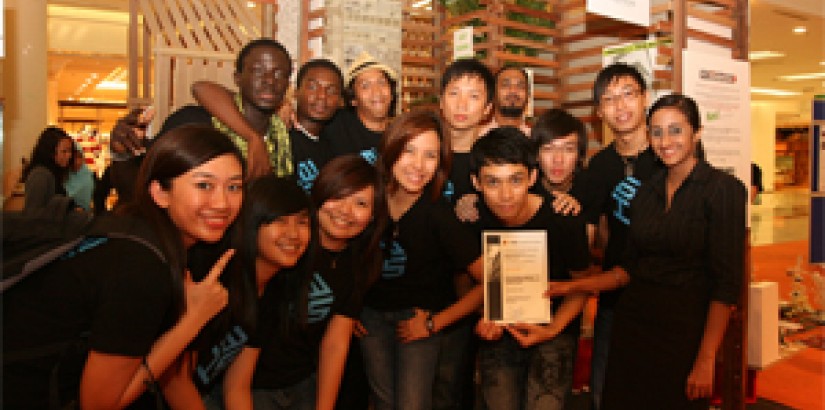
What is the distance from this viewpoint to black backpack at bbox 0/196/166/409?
1.53 m

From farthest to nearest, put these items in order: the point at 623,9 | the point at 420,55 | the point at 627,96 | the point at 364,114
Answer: the point at 420,55, the point at 623,9, the point at 364,114, the point at 627,96

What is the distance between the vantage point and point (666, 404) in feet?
8.77

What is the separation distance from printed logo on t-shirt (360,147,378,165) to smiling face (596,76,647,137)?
1.29 m

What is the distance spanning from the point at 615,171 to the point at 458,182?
2.81 feet

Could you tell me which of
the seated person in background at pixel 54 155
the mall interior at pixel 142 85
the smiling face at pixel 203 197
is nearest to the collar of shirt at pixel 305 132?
the smiling face at pixel 203 197

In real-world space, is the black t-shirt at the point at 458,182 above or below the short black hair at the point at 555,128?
below

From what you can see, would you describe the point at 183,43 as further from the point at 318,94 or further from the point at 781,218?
the point at 781,218

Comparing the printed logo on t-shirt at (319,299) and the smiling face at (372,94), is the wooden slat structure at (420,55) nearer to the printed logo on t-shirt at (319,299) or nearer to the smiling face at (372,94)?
the smiling face at (372,94)

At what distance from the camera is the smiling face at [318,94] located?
321 centimetres

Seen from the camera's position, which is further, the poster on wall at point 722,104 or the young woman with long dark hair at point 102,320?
the poster on wall at point 722,104

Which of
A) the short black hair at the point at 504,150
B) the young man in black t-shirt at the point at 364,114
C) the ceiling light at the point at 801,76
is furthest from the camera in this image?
the ceiling light at the point at 801,76

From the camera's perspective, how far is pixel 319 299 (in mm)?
2523

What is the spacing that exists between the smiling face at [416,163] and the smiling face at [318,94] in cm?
63

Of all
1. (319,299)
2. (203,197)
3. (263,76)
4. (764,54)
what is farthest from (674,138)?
(764,54)
